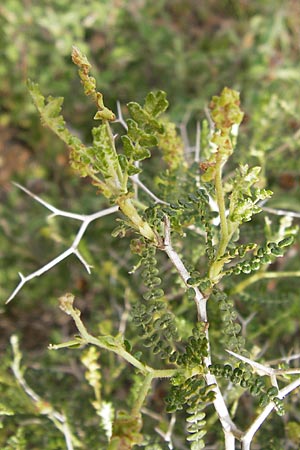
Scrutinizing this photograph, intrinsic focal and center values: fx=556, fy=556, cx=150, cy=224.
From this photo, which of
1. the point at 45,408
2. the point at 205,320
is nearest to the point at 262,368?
the point at 205,320

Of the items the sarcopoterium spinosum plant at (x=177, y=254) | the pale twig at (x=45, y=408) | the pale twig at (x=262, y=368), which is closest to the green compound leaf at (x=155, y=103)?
the sarcopoterium spinosum plant at (x=177, y=254)

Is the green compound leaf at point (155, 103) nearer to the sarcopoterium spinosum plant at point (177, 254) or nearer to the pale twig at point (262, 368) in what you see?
the sarcopoterium spinosum plant at point (177, 254)

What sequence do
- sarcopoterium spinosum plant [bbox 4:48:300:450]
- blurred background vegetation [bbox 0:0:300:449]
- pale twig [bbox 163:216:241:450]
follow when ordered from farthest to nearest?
Result: blurred background vegetation [bbox 0:0:300:449], pale twig [bbox 163:216:241:450], sarcopoterium spinosum plant [bbox 4:48:300:450]

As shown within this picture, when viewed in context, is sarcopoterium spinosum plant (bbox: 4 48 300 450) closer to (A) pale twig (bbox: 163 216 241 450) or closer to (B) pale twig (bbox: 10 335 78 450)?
(A) pale twig (bbox: 163 216 241 450)

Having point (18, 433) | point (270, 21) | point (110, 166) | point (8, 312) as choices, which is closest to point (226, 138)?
point (110, 166)

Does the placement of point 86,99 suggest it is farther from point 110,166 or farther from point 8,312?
point 110,166

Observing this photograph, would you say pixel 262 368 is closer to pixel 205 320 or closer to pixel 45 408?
pixel 205 320

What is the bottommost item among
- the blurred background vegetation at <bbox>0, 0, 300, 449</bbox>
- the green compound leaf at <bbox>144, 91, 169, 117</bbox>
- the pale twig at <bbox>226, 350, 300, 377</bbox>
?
the pale twig at <bbox>226, 350, 300, 377</bbox>

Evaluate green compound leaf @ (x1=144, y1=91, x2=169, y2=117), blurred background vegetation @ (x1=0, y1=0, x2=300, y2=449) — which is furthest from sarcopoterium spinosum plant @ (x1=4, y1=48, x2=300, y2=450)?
blurred background vegetation @ (x1=0, y1=0, x2=300, y2=449)
